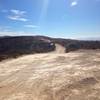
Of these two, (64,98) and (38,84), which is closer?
(64,98)

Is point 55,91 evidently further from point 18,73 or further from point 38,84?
point 18,73

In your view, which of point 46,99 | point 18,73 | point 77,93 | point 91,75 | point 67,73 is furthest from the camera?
point 18,73

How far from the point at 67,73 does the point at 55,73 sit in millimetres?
964

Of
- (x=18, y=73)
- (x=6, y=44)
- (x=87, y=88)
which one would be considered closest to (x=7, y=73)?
(x=18, y=73)

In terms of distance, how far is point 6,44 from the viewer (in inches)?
1618

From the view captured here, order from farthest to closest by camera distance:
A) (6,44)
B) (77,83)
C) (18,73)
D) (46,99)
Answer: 1. (6,44)
2. (18,73)
3. (77,83)
4. (46,99)

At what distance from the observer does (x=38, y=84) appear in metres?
10.2

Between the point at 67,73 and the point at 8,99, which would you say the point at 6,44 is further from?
the point at 8,99

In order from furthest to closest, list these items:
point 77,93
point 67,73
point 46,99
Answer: point 67,73
point 77,93
point 46,99

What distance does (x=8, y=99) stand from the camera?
26.5 feet

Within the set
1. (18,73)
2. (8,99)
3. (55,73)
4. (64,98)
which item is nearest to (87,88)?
(64,98)

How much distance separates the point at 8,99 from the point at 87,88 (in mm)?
4498

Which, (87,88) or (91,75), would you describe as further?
(91,75)

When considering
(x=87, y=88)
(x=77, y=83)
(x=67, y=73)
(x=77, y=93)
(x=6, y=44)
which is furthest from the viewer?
(x=6, y=44)
